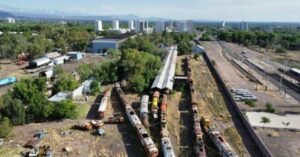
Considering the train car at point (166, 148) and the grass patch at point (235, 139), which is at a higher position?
the train car at point (166, 148)

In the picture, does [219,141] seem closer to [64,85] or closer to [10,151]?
[10,151]

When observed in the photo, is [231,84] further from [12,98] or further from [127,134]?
[12,98]

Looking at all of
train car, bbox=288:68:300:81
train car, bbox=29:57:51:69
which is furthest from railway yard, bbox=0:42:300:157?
train car, bbox=29:57:51:69

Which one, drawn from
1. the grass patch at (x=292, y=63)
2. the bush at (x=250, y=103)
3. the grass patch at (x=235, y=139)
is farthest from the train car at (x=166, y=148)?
the grass patch at (x=292, y=63)

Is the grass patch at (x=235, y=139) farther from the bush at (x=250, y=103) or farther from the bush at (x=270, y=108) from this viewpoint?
the bush at (x=250, y=103)

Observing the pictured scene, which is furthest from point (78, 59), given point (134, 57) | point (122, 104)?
point (122, 104)

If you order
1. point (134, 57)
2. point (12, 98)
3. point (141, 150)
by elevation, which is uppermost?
point (134, 57)

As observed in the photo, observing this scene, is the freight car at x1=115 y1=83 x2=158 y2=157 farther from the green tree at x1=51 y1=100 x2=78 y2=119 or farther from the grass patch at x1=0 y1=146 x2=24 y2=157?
the grass patch at x1=0 y1=146 x2=24 y2=157

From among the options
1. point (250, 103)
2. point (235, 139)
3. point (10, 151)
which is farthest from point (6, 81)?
point (235, 139)
